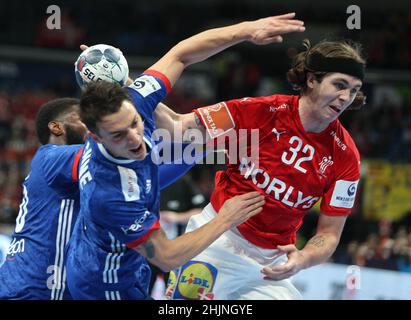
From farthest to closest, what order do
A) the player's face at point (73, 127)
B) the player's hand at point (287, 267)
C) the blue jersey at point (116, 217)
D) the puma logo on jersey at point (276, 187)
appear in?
the player's face at point (73, 127), the puma logo on jersey at point (276, 187), the player's hand at point (287, 267), the blue jersey at point (116, 217)

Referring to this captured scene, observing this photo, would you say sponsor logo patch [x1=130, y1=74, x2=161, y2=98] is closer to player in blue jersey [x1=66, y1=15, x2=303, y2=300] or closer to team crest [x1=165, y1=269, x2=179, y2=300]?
player in blue jersey [x1=66, y1=15, x2=303, y2=300]

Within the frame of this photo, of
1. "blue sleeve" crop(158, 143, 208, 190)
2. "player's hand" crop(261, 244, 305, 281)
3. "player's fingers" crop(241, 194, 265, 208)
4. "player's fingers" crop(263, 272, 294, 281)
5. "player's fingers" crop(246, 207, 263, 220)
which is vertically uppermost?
"blue sleeve" crop(158, 143, 208, 190)

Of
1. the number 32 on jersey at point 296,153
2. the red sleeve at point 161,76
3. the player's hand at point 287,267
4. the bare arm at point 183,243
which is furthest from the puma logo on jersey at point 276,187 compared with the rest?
the red sleeve at point 161,76

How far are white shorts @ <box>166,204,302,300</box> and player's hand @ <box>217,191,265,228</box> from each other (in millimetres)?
465

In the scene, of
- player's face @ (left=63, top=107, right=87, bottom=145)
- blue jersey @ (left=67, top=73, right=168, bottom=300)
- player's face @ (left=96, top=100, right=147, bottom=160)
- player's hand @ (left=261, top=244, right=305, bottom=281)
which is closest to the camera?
player's face @ (left=96, top=100, right=147, bottom=160)

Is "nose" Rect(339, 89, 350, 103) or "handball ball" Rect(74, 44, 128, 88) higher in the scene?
"handball ball" Rect(74, 44, 128, 88)

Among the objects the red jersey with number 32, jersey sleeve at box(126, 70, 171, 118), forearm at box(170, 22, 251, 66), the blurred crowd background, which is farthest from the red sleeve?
the blurred crowd background

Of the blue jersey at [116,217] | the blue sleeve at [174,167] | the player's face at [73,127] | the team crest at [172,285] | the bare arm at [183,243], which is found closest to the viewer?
the blue jersey at [116,217]

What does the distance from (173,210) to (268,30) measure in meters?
3.95

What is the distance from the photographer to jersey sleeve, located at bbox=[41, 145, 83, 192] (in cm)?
461

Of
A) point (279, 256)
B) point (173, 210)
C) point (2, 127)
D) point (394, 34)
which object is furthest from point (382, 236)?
point (2, 127)

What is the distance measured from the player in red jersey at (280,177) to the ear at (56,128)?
1007mm

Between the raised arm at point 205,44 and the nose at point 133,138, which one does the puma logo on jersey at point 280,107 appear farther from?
the nose at point 133,138

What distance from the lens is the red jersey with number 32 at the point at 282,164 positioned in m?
4.68
